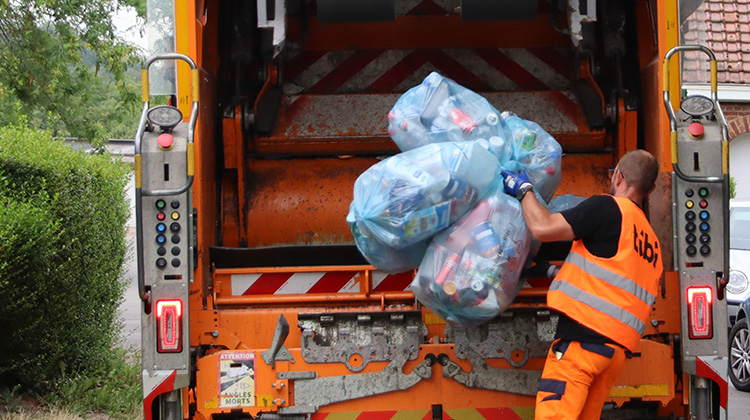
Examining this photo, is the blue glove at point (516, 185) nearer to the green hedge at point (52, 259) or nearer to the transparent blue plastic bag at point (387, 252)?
the transparent blue plastic bag at point (387, 252)

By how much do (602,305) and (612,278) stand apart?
0.10 meters

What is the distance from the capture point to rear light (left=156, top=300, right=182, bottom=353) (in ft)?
11.1

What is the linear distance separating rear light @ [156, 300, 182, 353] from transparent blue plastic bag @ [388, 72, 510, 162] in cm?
109

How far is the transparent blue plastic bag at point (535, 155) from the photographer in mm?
3514

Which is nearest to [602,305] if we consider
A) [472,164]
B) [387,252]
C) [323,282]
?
[472,164]

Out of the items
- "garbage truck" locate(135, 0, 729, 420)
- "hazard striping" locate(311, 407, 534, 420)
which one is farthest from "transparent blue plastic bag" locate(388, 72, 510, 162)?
"hazard striping" locate(311, 407, 534, 420)

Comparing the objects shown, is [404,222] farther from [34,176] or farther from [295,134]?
[34,176]

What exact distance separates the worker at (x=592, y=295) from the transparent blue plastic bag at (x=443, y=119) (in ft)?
0.93

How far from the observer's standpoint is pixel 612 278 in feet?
10.4

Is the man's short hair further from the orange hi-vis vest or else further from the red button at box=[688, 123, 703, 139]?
the red button at box=[688, 123, 703, 139]

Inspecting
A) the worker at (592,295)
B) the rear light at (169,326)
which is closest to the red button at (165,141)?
the rear light at (169,326)

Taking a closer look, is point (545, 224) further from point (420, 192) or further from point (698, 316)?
point (698, 316)

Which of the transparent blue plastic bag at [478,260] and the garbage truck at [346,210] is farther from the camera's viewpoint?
the garbage truck at [346,210]

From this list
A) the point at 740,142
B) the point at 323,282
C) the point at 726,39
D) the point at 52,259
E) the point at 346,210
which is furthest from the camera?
the point at 740,142
